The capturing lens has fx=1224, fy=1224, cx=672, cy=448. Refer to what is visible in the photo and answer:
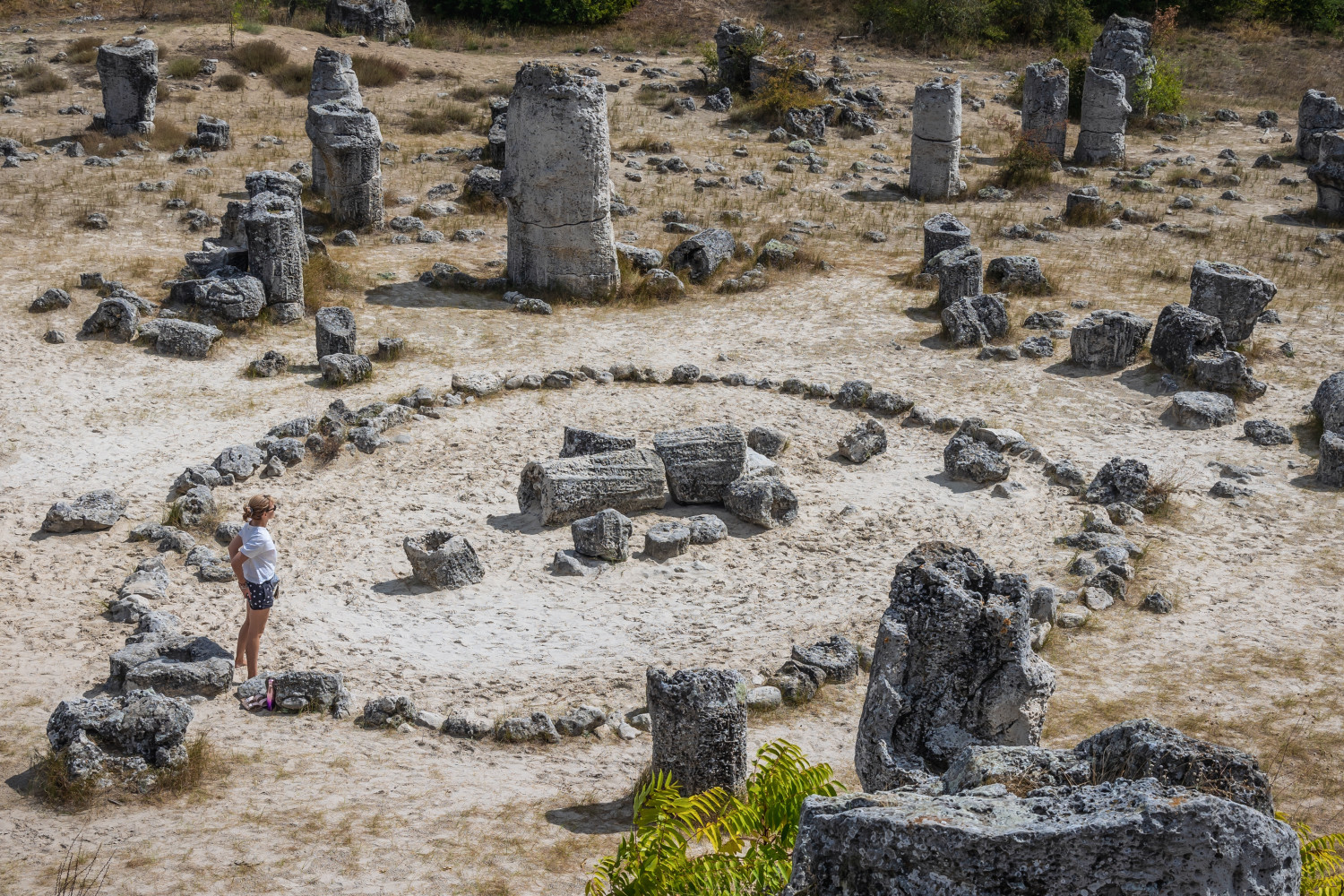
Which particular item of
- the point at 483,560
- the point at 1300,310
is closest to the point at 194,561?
the point at 483,560

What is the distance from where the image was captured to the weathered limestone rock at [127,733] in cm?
716

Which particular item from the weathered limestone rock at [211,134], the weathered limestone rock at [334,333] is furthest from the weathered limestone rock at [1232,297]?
the weathered limestone rock at [211,134]

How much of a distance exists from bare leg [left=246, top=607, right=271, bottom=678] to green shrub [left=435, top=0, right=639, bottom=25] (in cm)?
3218

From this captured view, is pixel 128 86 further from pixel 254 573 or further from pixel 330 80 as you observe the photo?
pixel 254 573

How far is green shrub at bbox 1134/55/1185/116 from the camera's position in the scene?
29812 millimetres

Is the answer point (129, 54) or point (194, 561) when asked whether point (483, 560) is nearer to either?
point (194, 561)

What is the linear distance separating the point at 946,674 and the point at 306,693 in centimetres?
442

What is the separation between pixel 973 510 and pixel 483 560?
15.2ft

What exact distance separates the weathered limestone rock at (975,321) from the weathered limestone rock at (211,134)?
15198 mm

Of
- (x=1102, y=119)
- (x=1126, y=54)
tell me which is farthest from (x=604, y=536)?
(x=1126, y=54)

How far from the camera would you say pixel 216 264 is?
16.5 meters

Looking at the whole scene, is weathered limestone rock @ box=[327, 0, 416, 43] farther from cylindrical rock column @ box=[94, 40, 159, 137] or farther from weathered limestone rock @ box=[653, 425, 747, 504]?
weathered limestone rock @ box=[653, 425, 747, 504]

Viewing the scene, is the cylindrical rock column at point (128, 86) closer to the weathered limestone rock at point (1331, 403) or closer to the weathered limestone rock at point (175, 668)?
the weathered limestone rock at point (175, 668)

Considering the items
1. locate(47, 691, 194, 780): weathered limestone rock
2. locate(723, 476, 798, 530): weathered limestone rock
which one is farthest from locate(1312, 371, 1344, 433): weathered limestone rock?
locate(47, 691, 194, 780): weathered limestone rock
